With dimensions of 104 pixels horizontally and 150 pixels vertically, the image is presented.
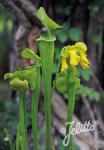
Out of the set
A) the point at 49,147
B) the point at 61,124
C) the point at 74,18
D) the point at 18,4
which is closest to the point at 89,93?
the point at 61,124

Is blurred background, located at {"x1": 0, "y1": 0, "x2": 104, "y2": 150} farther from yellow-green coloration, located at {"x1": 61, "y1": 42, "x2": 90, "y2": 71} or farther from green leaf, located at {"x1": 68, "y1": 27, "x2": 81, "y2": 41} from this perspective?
yellow-green coloration, located at {"x1": 61, "y1": 42, "x2": 90, "y2": 71}

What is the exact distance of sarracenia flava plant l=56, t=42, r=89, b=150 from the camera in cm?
106

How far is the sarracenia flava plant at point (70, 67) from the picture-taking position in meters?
1.06

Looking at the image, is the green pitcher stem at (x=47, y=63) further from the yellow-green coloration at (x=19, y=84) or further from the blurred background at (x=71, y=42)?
the blurred background at (x=71, y=42)

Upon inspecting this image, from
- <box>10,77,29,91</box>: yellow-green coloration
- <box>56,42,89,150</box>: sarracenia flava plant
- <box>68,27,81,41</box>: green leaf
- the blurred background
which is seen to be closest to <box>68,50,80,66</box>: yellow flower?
<box>56,42,89,150</box>: sarracenia flava plant

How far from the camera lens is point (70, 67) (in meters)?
1.09

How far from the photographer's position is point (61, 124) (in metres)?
1.83

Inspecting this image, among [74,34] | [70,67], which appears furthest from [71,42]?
[70,67]

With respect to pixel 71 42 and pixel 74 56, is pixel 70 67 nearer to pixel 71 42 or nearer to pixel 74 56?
pixel 74 56

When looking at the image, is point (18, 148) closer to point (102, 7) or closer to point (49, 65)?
point (49, 65)

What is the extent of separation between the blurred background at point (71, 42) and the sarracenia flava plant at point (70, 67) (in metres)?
0.36

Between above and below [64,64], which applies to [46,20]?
above

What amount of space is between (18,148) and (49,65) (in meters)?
0.28

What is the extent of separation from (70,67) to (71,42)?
29.2 inches
